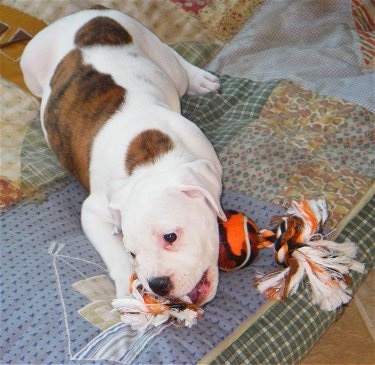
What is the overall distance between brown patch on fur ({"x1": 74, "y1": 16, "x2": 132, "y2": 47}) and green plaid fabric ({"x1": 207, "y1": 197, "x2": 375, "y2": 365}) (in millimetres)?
1404

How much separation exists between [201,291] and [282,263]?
315 millimetres

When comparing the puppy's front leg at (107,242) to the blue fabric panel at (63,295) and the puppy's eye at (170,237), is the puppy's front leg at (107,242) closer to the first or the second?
the blue fabric panel at (63,295)

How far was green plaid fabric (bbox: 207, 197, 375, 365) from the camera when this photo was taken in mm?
1938

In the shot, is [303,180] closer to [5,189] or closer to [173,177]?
[173,177]

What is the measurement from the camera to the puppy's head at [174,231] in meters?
1.92

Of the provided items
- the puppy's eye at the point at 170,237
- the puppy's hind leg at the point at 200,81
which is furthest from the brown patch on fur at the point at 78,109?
the puppy's eye at the point at 170,237

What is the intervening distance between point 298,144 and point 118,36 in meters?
0.94

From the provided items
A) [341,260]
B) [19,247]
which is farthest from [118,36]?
[341,260]

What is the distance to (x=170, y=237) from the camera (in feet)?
6.33

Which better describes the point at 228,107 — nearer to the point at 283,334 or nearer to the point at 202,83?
the point at 202,83

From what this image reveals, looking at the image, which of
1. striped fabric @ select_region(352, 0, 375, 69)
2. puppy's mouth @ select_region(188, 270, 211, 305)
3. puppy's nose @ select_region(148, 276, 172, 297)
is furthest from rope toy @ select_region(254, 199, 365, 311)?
striped fabric @ select_region(352, 0, 375, 69)

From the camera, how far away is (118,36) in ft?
9.47

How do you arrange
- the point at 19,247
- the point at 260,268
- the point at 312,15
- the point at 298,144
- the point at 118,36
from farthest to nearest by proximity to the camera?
the point at 312,15 < the point at 118,36 < the point at 298,144 < the point at 19,247 < the point at 260,268

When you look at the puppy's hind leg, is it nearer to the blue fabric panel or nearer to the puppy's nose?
the blue fabric panel
